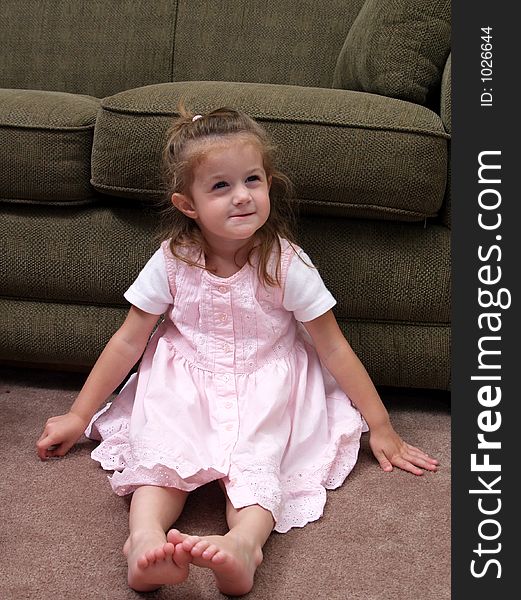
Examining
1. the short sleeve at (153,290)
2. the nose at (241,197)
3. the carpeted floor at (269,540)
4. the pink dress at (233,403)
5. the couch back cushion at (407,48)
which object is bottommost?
the carpeted floor at (269,540)

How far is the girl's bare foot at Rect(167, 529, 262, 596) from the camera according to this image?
3.05 ft

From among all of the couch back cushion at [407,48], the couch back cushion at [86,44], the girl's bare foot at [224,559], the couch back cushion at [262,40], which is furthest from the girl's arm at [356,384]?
the couch back cushion at [86,44]

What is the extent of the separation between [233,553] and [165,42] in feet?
5.04

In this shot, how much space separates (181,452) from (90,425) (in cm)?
28

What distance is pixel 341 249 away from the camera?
4.76ft

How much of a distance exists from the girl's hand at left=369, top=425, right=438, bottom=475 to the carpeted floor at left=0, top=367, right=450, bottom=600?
0.05 feet

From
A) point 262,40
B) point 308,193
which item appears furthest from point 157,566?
point 262,40

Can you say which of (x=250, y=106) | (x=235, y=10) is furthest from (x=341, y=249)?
(x=235, y=10)

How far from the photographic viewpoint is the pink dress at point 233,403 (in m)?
1.19

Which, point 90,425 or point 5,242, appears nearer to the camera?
point 90,425

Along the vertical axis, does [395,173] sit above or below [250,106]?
below

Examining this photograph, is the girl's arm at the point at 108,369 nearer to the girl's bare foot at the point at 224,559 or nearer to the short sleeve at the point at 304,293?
the short sleeve at the point at 304,293

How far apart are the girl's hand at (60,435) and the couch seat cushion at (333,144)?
1.35ft

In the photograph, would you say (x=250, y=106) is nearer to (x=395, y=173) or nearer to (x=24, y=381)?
(x=395, y=173)
